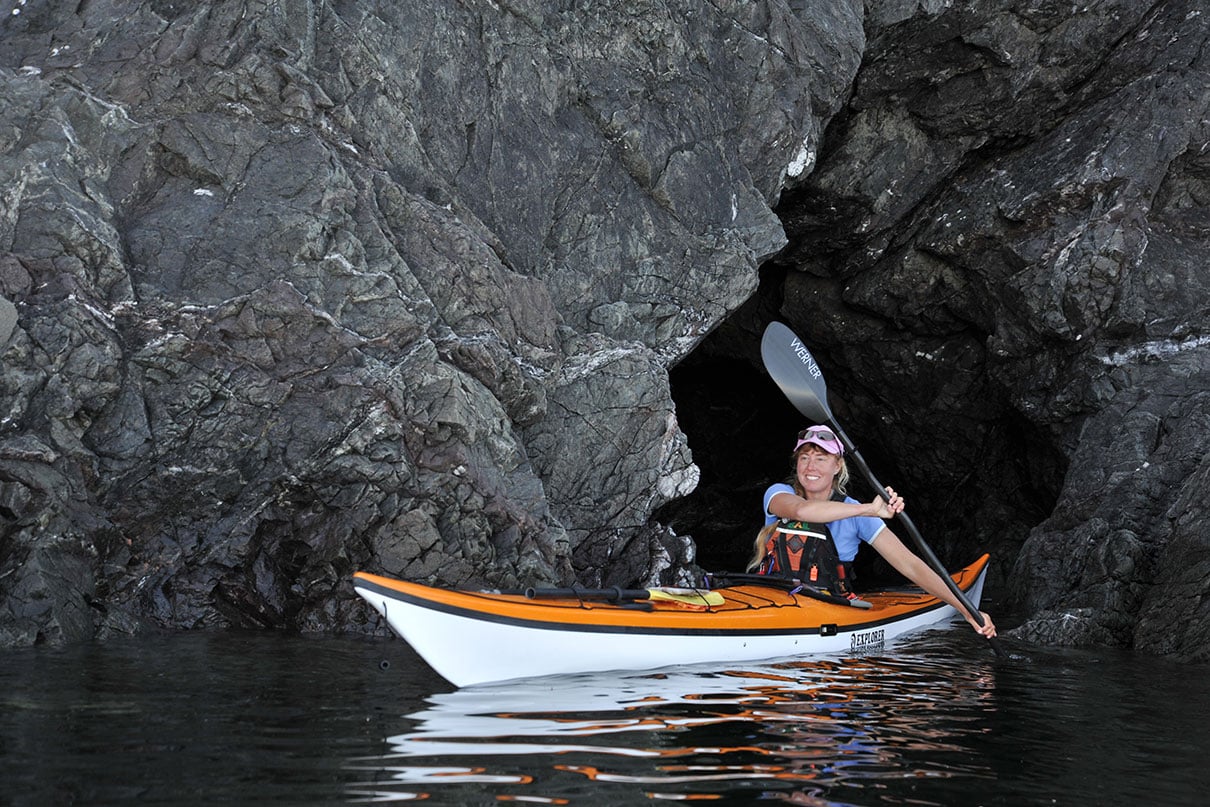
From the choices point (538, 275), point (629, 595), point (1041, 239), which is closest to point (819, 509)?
point (629, 595)

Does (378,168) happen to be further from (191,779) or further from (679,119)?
(191,779)

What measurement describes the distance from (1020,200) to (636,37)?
4.61 m

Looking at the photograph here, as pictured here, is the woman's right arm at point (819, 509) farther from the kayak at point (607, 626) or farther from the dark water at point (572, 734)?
the dark water at point (572, 734)

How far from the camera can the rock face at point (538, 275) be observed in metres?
7.50

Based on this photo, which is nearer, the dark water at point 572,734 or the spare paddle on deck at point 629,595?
the dark water at point 572,734

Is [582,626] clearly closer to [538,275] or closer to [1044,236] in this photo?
[538,275]

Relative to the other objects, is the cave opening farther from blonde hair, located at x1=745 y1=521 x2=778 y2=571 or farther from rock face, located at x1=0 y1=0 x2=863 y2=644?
blonde hair, located at x1=745 y1=521 x2=778 y2=571

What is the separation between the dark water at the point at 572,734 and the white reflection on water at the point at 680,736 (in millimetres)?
14

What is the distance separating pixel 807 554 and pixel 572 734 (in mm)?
3676

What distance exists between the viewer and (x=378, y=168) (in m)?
8.66

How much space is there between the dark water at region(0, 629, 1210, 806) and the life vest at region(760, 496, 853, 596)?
1.05 m

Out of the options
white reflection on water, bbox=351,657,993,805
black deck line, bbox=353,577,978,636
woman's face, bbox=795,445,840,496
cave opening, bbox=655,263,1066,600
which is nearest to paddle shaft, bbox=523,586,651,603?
black deck line, bbox=353,577,978,636

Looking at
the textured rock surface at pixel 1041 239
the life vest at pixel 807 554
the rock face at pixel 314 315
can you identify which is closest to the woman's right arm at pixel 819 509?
the life vest at pixel 807 554

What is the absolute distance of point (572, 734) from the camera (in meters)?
4.35
